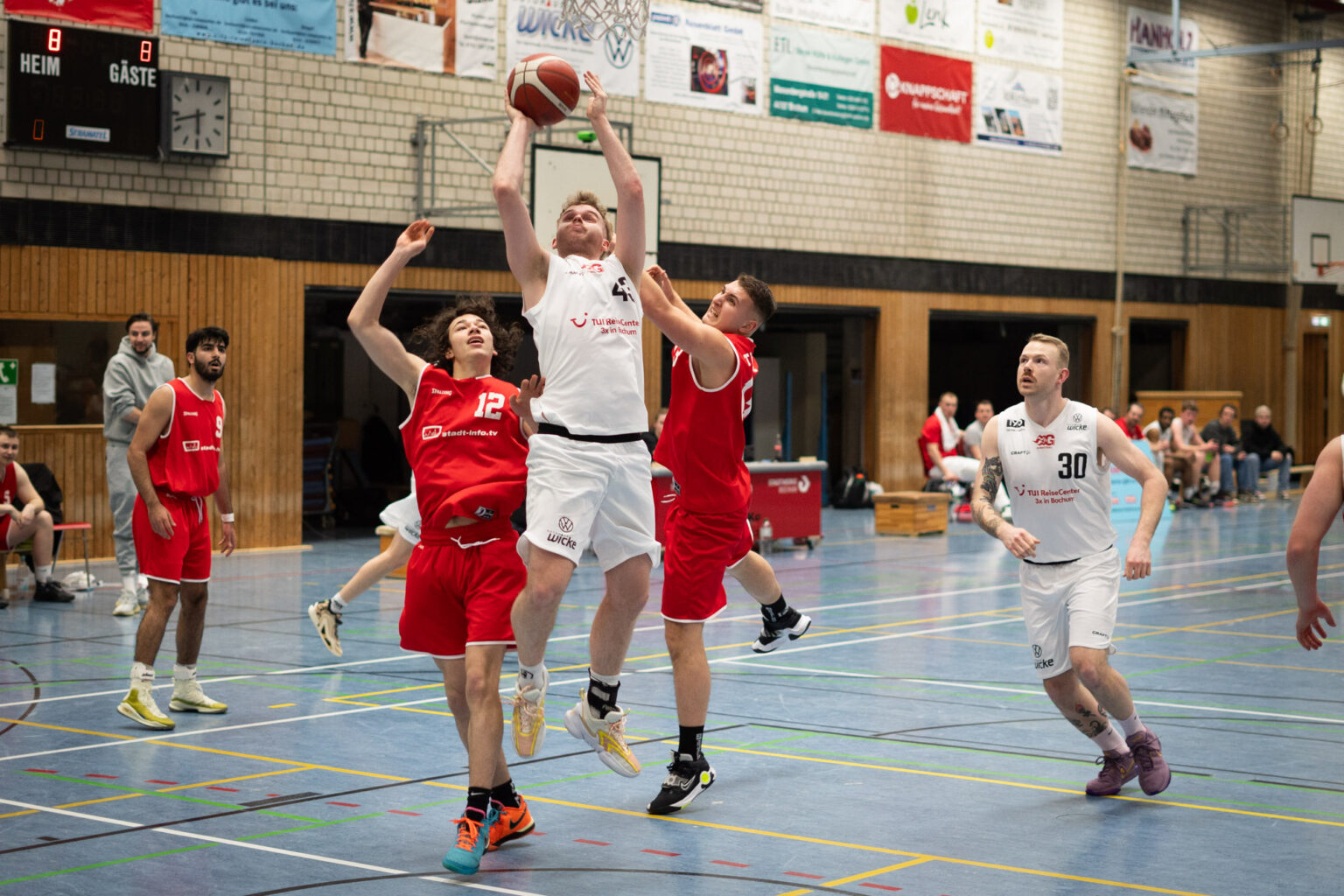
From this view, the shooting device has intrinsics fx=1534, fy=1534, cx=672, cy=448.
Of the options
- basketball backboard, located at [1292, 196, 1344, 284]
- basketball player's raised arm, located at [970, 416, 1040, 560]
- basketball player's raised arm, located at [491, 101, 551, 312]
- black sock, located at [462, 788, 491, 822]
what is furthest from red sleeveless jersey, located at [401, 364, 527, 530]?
basketball backboard, located at [1292, 196, 1344, 284]

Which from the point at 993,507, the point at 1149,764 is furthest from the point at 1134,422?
the point at 993,507

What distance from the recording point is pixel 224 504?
349 inches

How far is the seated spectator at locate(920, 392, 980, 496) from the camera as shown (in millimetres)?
21531

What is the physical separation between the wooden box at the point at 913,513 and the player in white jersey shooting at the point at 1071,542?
42.4ft

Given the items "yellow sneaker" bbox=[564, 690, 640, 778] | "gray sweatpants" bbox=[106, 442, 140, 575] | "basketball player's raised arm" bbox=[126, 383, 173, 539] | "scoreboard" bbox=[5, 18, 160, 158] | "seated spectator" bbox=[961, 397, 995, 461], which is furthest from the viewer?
"seated spectator" bbox=[961, 397, 995, 461]

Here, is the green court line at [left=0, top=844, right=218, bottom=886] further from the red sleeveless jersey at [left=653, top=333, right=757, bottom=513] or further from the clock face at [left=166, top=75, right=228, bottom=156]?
the clock face at [left=166, top=75, right=228, bottom=156]

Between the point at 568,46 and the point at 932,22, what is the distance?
285 inches

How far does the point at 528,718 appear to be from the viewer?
5957mm

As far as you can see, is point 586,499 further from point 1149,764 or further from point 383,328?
point 1149,764

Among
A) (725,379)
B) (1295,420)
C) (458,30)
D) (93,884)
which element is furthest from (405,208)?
(1295,420)

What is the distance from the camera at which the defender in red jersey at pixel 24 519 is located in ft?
42.8

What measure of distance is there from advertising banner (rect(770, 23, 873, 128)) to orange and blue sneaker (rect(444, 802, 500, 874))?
18.9 m

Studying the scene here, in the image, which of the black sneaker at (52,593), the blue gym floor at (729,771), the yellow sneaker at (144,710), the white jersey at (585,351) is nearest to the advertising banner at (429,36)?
the black sneaker at (52,593)

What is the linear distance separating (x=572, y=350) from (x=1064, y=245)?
22952 mm
